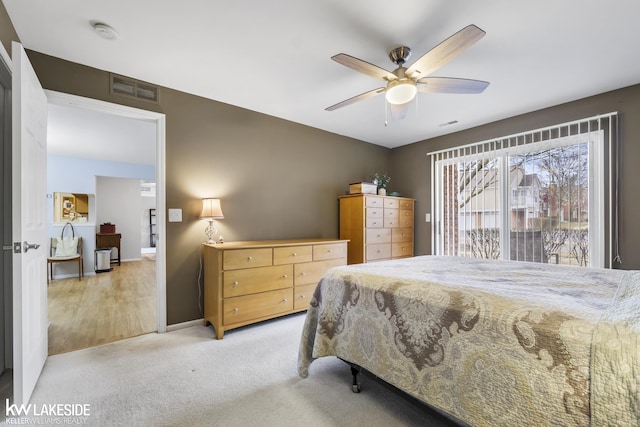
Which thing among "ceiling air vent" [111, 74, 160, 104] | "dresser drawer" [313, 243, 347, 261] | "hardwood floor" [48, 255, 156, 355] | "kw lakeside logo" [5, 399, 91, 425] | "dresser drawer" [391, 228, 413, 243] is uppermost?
"ceiling air vent" [111, 74, 160, 104]

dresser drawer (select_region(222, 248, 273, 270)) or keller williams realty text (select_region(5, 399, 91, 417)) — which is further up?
dresser drawer (select_region(222, 248, 273, 270))

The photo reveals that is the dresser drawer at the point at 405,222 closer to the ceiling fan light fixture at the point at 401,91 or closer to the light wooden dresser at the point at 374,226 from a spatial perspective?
the light wooden dresser at the point at 374,226

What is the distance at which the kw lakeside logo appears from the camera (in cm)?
153

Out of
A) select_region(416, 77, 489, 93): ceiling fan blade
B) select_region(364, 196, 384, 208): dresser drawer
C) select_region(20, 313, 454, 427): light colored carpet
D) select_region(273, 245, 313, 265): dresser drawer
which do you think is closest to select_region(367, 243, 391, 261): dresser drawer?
select_region(364, 196, 384, 208): dresser drawer

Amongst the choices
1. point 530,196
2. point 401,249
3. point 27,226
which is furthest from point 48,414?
point 530,196

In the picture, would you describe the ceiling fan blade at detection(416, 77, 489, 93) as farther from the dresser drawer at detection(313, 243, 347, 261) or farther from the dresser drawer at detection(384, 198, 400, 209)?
the dresser drawer at detection(384, 198, 400, 209)

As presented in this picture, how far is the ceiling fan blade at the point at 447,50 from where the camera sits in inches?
58.9

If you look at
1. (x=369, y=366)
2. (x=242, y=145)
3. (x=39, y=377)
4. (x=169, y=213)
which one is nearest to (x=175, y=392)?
(x=39, y=377)

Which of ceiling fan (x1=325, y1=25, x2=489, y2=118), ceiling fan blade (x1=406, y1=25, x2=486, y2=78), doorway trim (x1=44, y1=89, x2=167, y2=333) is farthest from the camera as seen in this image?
doorway trim (x1=44, y1=89, x2=167, y2=333)

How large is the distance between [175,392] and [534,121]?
4.49 meters

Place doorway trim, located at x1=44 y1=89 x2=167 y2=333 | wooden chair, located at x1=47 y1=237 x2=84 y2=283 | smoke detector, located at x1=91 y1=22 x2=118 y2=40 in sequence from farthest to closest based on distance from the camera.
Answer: wooden chair, located at x1=47 y1=237 x2=84 y2=283
doorway trim, located at x1=44 y1=89 x2=167 y2=333
smoke detector, located at x1=91 y1=22 x2=118 y2=40

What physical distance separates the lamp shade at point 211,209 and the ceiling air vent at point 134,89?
43.6 inches

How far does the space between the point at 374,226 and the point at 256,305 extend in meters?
2.01

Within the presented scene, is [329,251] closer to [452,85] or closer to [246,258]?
[246,258]
